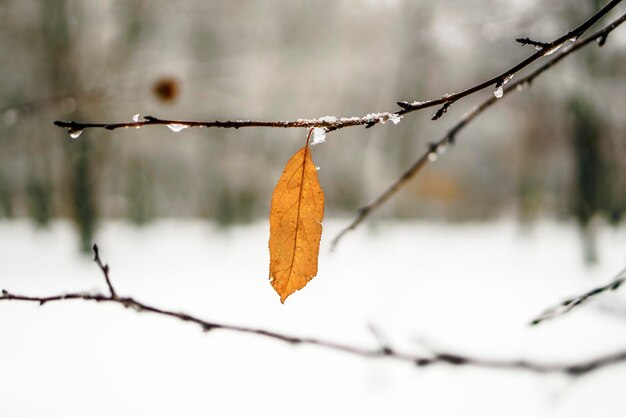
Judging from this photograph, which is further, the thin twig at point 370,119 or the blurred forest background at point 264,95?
the blurred forest background at point 264,95

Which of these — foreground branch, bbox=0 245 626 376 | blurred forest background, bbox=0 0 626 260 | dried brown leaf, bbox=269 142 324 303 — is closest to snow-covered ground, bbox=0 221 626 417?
foreground branch, bbox=0 245 626 376

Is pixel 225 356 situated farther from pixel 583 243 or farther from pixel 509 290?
pixel 583 243

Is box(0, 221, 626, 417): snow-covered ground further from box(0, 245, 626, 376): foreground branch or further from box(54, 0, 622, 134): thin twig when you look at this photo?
box(54, 0, 622, 134): thin twig

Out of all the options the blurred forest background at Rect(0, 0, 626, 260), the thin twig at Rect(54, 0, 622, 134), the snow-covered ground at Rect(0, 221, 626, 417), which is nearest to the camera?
the thin twig at Rect(54, 0, 622, 134)

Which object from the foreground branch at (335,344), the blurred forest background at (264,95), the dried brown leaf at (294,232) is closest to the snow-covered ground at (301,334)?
the foreground branch at (335,344)

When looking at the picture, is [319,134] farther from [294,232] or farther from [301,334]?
[301,334]

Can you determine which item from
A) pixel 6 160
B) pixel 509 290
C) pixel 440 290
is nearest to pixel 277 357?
pixel 440 290

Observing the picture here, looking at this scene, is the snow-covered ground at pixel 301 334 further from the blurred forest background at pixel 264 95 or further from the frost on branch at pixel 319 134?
the blurred forest background at pixel 264 95
